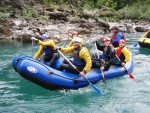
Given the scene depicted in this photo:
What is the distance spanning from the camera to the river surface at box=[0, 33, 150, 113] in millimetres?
6312

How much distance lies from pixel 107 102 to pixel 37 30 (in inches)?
378

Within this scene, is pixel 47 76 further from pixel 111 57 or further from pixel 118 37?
pixel 118 37

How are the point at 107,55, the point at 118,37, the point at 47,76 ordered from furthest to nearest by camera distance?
the point at 118,37, the point at 107,55, the point at 47,76

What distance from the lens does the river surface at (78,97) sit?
6.31 metres

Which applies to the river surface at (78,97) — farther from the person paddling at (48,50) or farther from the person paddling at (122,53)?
the person paddling at (48,50)

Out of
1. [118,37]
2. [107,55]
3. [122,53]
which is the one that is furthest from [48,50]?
→ [118,37]

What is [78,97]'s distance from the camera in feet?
23.1

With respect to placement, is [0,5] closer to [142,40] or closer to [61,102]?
[142,40]

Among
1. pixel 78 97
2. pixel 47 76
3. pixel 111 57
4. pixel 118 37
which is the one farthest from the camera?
pixel 118 37

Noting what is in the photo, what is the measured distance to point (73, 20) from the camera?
712 inches

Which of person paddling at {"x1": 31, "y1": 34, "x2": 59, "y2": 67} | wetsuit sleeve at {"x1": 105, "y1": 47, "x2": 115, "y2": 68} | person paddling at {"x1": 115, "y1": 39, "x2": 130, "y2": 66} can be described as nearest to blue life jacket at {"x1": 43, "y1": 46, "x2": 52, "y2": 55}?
person paddling at {"x1": 31, "y1": 34, "x2": 59, "y2": 67}

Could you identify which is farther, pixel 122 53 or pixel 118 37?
pixel 118 37

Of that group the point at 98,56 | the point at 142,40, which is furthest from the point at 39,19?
the point at 98,56

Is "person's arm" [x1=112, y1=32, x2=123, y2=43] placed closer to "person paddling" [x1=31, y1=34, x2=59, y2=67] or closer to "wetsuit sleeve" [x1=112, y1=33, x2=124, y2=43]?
"wetsuit sleeve" [x1=112, y1=33, x2=124, y2=43]
